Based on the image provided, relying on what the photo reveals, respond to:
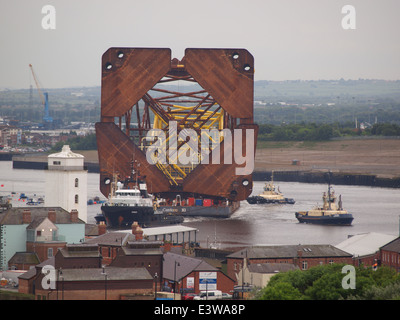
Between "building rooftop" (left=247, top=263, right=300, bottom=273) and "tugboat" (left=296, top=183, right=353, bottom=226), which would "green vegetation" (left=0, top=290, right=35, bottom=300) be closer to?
"building rooftop" (left=247, top=263, right=300, bottom=273)

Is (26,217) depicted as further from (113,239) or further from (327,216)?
Answer: (327,216)

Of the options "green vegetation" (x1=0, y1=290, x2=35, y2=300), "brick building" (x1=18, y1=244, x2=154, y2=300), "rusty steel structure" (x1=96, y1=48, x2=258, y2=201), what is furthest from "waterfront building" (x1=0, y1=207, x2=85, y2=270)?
"rusty steel structure" (x1=96, y1=48, x2=258, y2=201)

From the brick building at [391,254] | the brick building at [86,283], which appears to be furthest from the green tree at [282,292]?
the brick building at [391,254]

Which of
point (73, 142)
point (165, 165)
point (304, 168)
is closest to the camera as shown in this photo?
point (165, 165)

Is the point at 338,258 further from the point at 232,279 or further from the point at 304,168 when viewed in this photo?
the point at 304,168
